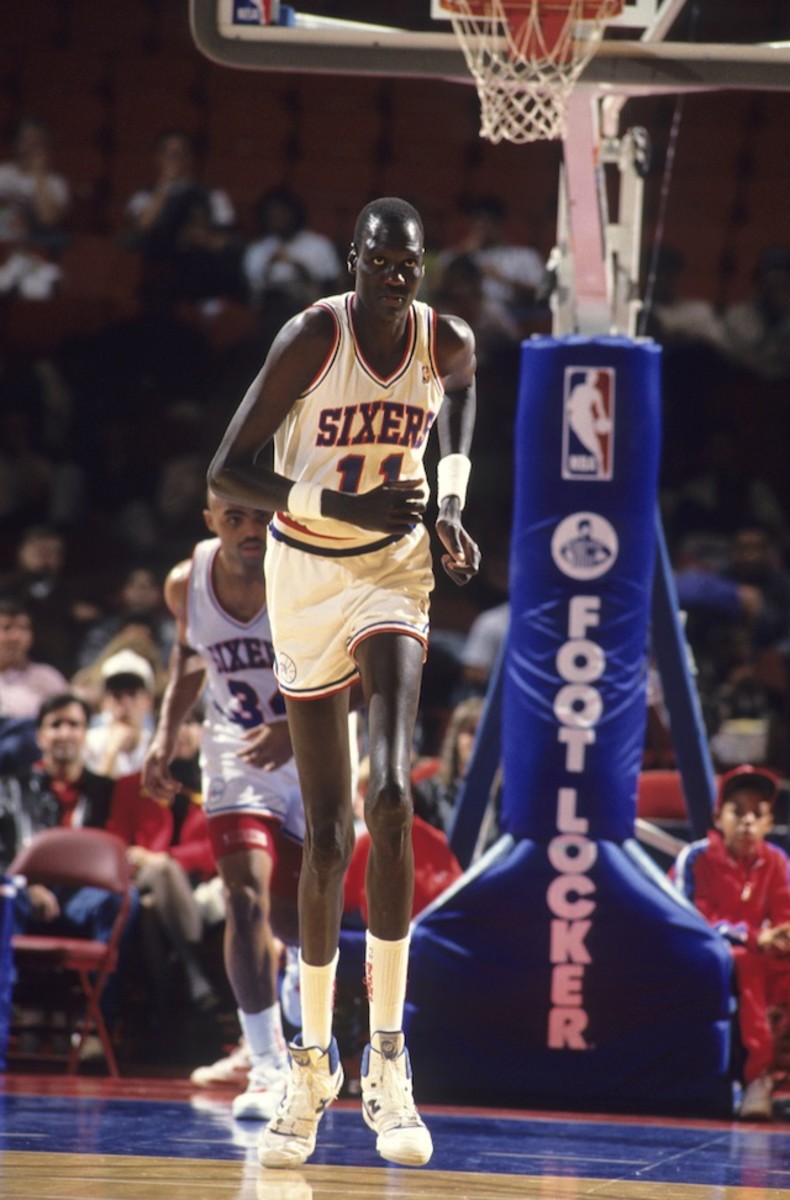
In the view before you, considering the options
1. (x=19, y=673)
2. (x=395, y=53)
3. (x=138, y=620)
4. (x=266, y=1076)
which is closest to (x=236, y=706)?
(x=266, y=1076)

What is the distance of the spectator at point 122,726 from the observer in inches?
378

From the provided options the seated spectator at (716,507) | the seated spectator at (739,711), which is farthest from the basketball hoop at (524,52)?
the seated spectator at (716,507)

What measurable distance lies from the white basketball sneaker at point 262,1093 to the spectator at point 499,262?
25.2 feet

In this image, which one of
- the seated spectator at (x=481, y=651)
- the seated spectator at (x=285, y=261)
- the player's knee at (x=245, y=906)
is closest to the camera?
the player's knee at (x=245, y=906)

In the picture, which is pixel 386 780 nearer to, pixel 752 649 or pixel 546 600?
pixel 546 600

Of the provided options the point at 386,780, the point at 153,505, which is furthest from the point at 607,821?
the point at 153,505

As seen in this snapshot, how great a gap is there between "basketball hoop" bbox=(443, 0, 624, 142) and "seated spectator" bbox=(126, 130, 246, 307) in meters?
7.28

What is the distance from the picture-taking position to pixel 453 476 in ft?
15.6

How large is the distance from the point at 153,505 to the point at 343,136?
4299 mm

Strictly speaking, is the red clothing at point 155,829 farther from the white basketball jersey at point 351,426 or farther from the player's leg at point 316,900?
the white basketball jersey at point 351,426

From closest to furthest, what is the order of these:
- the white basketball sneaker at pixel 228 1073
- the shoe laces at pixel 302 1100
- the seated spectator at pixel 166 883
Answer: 1. the shoe laces at pixel 302 1100
2. the white basketball sneaker at pixel 228 1073
3. the seated spectator at pixel 166 883

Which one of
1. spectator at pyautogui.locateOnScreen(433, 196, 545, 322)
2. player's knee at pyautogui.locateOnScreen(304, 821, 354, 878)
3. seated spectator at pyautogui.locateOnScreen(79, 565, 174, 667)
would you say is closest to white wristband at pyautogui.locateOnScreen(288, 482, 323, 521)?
player's knee at pyautogui.locateOnScreen(304, 821, 354, 878)

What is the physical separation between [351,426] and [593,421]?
2.80 metres

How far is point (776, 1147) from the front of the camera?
19.1ft
